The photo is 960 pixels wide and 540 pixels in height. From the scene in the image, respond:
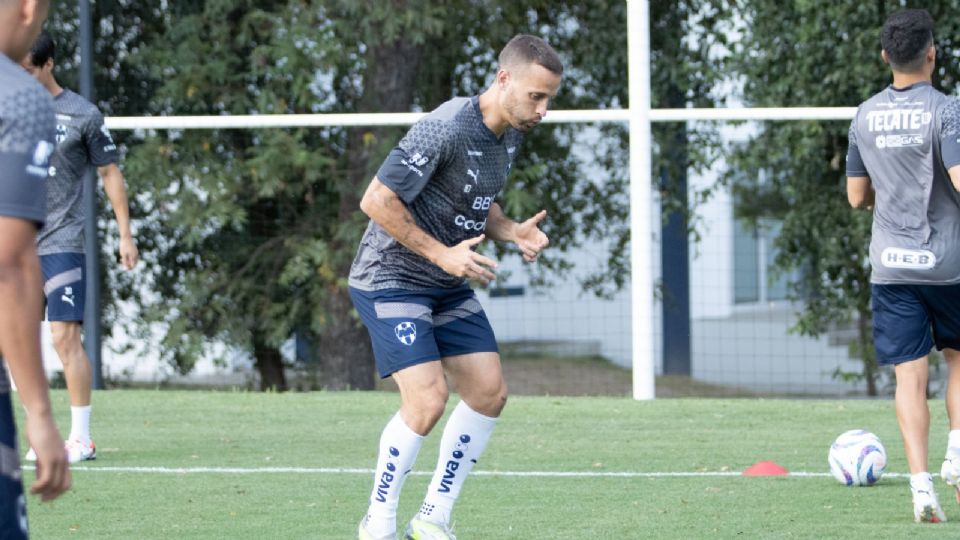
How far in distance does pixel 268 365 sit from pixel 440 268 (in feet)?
28.5

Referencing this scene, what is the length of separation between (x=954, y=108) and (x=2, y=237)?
411 centimetres

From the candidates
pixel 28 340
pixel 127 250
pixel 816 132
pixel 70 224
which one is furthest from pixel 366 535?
pixel 816 132

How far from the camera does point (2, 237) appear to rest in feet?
8.94

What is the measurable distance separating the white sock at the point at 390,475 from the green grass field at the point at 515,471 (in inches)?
17.0

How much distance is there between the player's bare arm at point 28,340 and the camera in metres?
2.75

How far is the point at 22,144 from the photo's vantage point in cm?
275

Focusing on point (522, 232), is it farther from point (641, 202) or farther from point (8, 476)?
point (641, 202)

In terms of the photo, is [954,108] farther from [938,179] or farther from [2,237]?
[2,237]

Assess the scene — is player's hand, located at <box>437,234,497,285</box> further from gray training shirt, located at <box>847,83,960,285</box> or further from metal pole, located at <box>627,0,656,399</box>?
A: metal pole, located at <box>627,0,656,399</box>

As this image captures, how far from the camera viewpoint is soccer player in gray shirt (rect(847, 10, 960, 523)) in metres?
5.73

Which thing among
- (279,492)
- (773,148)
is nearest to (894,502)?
(279,492)

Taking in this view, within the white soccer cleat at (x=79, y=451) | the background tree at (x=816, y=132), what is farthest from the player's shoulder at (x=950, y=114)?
the background tree at (x=816, y=132)

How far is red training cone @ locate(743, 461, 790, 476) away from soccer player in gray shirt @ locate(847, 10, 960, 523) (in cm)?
123

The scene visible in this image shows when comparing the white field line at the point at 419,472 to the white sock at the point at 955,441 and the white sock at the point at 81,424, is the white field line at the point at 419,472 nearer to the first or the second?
the white sock at the point at 81,424
